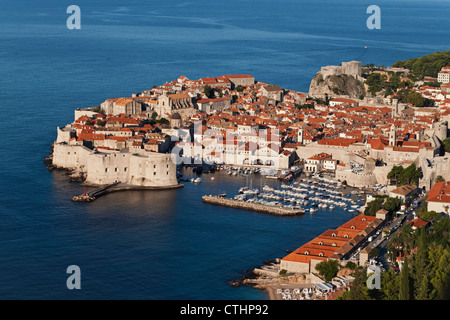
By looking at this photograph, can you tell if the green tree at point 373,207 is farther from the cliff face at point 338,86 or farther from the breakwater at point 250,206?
the cliff face at point 338,86

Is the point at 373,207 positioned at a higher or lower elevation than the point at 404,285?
higher

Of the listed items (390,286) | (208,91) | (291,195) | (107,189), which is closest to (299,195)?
(291,195)

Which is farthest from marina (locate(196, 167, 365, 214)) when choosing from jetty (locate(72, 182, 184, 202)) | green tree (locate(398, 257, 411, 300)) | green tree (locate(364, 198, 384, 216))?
green tree (locate(398, 257, 411, 300))

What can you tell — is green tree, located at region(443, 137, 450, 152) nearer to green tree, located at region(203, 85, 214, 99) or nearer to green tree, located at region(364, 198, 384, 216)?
green tree, located at region(364, 198, 384, 216)

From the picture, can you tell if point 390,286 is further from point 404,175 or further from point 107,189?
point 107,189

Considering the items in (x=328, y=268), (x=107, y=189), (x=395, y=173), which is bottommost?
(x=328, y=268)

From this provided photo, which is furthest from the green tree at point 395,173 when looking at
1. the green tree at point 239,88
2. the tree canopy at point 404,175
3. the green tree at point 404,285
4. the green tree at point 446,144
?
the green tree at point 239,88
